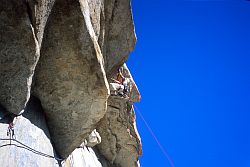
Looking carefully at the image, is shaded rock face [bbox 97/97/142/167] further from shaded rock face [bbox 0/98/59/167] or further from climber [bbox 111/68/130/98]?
shaded rock face [bbox 0/98/59/167]

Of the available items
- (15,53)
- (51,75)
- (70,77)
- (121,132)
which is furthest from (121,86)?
(15,53)

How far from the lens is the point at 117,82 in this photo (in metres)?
15.9

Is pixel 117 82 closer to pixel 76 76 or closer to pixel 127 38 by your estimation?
pixel 127 38

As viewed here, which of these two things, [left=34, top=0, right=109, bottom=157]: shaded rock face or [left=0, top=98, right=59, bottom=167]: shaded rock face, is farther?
[left=34, top=0, right=109, bottom=157]: shaded rock face

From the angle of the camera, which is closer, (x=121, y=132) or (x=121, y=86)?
(x=121, y=86)

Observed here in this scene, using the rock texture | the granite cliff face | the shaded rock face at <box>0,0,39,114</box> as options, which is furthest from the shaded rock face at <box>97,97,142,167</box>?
the shaded rock face at <box>0,0,39,114</box>

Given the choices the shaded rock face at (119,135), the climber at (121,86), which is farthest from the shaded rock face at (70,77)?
the shaded rock face at (119,135)

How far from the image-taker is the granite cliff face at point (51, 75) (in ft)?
22.2

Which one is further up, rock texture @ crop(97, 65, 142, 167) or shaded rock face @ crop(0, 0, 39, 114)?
shaded rock face @ crop(0, 0, 39, 114)

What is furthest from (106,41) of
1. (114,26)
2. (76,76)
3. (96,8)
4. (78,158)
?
(78,158)

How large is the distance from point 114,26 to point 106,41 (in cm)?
70

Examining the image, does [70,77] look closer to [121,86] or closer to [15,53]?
[15,53]

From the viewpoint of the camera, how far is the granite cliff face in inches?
266

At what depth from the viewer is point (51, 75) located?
8.24 metres
